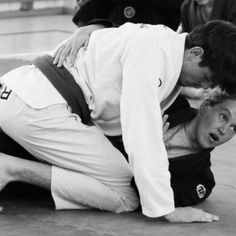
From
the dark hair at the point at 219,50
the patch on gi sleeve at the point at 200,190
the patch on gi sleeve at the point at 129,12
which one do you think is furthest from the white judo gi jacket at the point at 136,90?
the patch on gi sleeve at the point at 129,12

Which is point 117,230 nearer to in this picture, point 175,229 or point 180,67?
point 175,229

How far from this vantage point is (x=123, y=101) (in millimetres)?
2832

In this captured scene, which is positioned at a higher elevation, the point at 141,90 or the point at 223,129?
the point at 141,90

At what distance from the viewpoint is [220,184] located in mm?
3629

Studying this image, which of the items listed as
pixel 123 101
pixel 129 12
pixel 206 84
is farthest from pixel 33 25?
pixel 123 101

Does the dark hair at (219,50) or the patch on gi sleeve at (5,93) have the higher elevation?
the dark hair at (219,50)

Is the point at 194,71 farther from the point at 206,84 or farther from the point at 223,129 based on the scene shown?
the point at 223,129

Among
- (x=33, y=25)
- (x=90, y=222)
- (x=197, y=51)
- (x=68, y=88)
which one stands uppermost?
(x=197, y=51)

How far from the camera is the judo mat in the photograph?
288 cm

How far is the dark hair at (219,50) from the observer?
2.88 metres

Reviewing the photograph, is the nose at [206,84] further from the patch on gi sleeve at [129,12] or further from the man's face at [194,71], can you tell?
the patch on gi sleeve at [129,12]

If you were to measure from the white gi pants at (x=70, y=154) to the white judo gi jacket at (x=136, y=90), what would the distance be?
0.23ft

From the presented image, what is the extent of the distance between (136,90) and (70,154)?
1.48ft

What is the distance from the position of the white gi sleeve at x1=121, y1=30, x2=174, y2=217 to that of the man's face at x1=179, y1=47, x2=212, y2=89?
169mm
